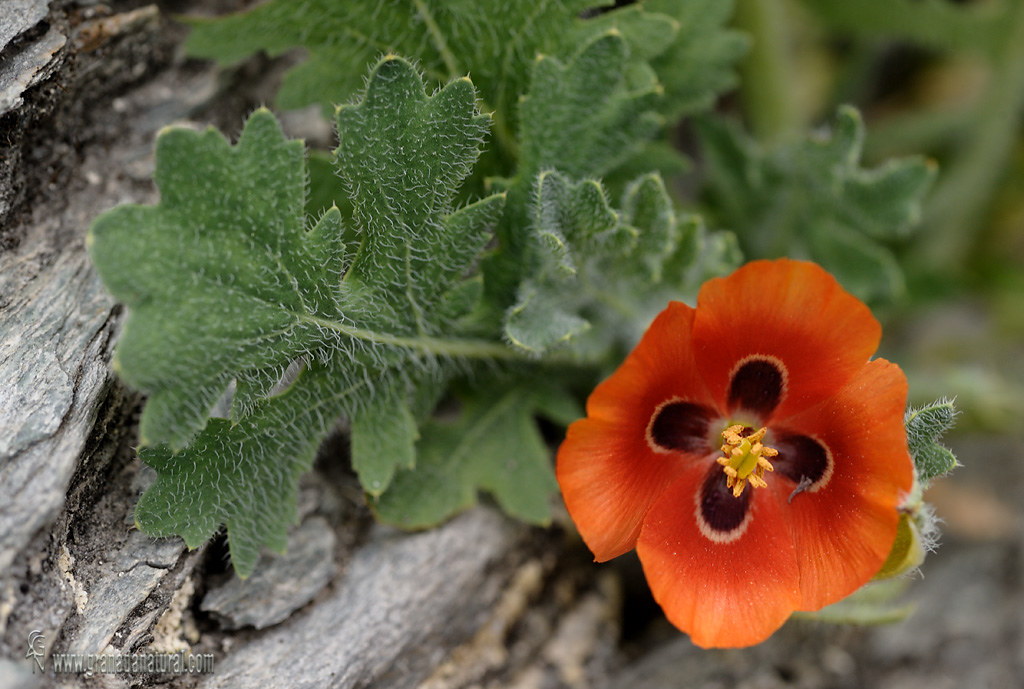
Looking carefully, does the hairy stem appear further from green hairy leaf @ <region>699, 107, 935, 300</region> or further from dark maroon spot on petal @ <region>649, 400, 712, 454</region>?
dark maroon spot on petal @ <region>649, 400, 712, 454</region>

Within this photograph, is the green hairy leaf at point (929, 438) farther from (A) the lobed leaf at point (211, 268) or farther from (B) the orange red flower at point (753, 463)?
(A) the lobed leaf at point (211, 268)

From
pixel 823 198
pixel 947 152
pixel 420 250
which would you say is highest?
pixel 420 250

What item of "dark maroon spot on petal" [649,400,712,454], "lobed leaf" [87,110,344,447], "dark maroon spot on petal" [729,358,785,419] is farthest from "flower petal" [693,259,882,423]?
"lobed leaf" [87,110,344,447]

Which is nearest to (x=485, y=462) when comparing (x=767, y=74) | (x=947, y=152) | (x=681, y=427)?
(x=681, y=427)

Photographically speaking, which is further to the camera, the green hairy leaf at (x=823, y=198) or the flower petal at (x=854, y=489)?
the green hairy leaf at (x=823, y=198)

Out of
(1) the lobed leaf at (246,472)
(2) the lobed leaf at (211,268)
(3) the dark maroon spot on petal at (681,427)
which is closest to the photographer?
(2) the lobed leaf at (211,268)

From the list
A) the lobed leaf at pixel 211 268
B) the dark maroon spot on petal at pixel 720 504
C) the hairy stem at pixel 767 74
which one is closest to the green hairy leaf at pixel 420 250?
the lobed leaf at pixel 211 268

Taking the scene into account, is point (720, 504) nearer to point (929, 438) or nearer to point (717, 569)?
point (717, 569)
